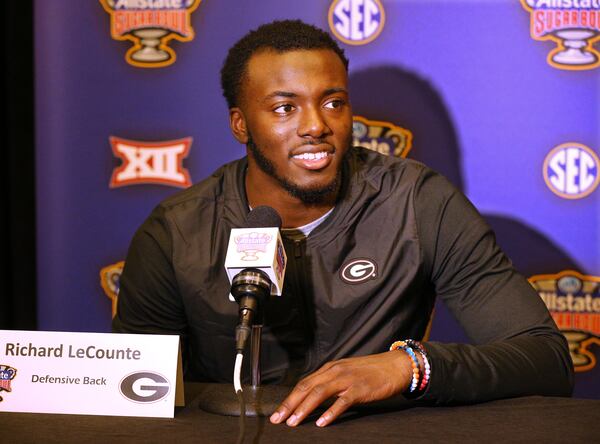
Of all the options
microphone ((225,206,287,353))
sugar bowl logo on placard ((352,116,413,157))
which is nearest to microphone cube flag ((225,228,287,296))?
microphone ((225,206,287,353))

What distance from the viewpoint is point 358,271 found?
6.13 feet

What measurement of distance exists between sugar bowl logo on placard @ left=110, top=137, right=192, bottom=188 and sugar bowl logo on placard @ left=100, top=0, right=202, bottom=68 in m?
0.25

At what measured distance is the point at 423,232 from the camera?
6.15 ft

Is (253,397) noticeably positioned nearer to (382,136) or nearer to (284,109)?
(284,109)

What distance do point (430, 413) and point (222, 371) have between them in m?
0.75

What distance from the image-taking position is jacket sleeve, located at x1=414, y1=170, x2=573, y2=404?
1413 millimetres

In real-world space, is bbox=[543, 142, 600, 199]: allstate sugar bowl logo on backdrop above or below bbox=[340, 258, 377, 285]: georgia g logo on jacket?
above

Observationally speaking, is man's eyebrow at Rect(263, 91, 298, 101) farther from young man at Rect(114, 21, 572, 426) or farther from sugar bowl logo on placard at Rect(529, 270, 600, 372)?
sugar bowl logo on placard at Rect(529, 270, 600, 372)

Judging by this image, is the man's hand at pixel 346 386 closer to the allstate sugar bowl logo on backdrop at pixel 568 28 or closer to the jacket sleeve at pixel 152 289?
the jacket sleeve at pixel 152 289

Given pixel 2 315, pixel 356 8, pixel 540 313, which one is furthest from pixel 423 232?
pixel 2 315

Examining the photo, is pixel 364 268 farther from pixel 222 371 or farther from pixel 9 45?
pixel 9 45

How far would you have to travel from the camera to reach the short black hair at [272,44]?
1976 mm

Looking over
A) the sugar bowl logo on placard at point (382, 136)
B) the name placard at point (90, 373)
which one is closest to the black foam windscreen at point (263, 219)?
the name placard at point (90, 373)

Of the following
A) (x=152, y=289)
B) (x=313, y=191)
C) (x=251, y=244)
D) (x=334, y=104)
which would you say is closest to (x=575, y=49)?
(x=334, y=104)
